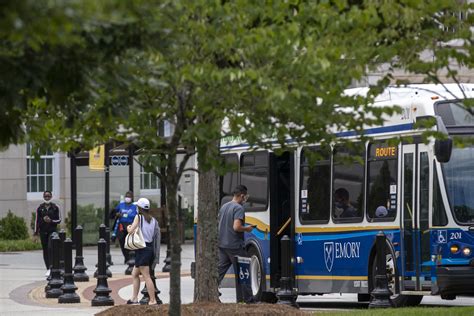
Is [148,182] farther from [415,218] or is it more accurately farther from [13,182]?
[415,218]

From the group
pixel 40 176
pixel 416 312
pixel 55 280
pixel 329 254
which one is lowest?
pixel 416 312

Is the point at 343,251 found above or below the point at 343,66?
below

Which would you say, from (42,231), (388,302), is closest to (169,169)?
(388,302)

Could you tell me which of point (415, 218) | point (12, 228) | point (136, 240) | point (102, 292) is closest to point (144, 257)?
point (136, 240)

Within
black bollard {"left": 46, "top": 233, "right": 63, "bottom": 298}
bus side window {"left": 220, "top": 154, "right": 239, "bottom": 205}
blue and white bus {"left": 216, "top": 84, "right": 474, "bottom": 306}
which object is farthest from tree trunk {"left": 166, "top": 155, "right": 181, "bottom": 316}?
bus side window {"left": 220, "top": 154, "right": 239, "bottom": 205}

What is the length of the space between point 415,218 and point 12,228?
80.8ft

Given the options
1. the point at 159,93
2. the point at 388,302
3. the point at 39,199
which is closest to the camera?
the point at 159,93

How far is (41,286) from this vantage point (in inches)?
975

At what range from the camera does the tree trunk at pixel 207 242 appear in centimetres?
1533

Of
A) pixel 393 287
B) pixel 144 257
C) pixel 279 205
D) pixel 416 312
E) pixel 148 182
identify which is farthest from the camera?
pixel 148 182

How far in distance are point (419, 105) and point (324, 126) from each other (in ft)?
25.9

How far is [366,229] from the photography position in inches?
750

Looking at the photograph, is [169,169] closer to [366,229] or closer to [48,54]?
[48,54]

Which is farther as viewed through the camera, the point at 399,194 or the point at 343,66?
the point at 399,194
